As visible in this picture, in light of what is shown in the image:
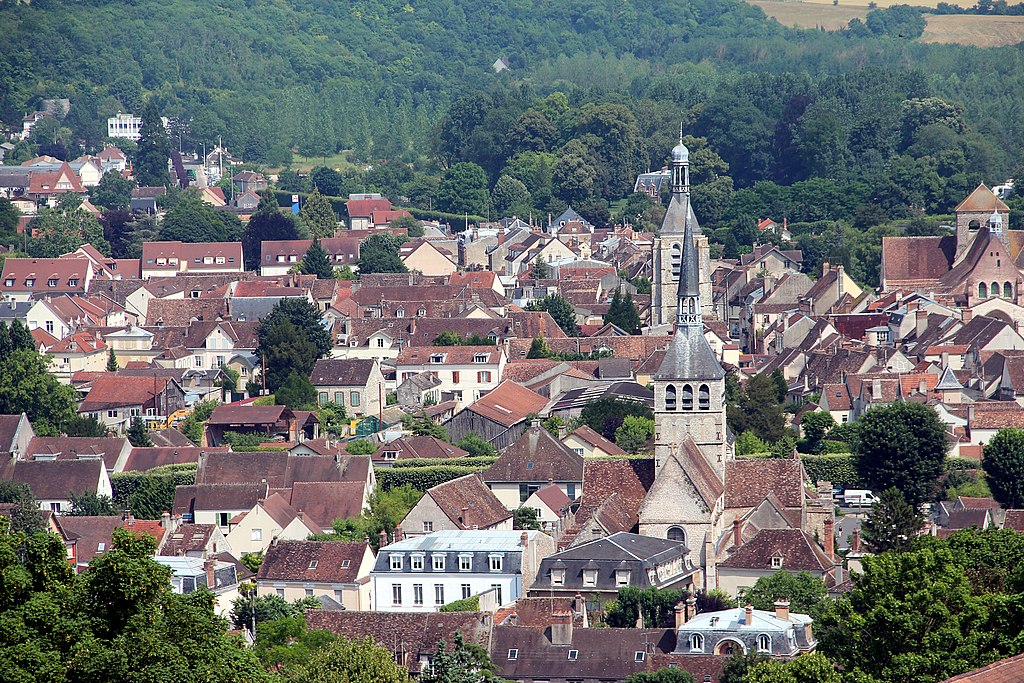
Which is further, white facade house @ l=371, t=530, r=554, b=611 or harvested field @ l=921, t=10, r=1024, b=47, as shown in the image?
harvested field @ l=921, t=10, r=1024, b=47

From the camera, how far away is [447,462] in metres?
55.2

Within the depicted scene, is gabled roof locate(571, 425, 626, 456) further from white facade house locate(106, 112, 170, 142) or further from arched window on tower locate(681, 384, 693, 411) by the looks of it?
white facade house locate(106, 112, 170, 142)

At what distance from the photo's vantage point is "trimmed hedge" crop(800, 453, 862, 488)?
174 feet

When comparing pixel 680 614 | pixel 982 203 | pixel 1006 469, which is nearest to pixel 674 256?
pixel 982 203

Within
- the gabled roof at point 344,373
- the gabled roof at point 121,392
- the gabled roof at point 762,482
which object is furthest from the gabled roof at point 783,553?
the gabled roof at point 121,392

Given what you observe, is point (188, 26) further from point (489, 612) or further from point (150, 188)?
point (489, 612)

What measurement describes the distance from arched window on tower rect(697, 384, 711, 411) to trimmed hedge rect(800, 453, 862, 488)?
24.8ft

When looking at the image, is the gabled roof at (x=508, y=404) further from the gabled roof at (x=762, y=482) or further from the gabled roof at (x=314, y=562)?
the gabled roof at (x=314, y=562)

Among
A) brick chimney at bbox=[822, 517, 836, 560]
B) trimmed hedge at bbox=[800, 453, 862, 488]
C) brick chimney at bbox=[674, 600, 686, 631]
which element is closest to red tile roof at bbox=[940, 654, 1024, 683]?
brick chimney at bbox=[674, 600, 686, 631]

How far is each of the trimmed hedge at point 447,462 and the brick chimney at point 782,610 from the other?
15.8 metres

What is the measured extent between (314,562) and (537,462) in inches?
343

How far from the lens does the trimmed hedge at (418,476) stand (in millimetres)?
53562

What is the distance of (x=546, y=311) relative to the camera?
74.9m

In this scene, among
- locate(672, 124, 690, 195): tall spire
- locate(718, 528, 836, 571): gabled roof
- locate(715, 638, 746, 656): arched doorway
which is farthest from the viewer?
locate(672, 124, 690, 195): tall spire
